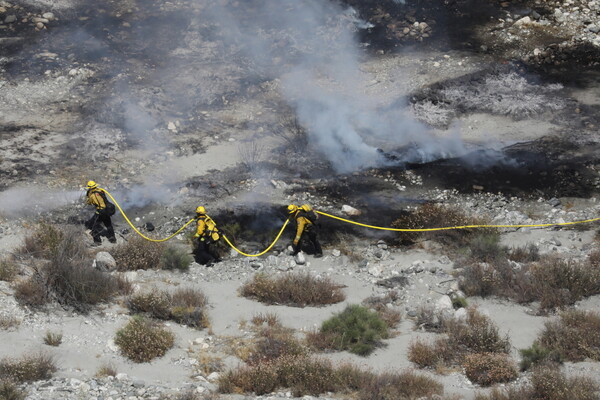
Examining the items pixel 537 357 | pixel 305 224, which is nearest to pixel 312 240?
pixel 305 224

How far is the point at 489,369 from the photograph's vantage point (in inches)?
425

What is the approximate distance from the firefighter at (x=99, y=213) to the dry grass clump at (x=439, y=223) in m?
5.66

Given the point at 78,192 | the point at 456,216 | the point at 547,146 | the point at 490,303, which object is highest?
the point at 547,146

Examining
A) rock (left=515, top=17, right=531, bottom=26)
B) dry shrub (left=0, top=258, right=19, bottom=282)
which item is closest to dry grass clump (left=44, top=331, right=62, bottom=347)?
dry shrub (left=0, top=258, right=19, bottom=282)

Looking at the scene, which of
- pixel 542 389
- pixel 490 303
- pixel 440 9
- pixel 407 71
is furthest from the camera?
pixel 440 9

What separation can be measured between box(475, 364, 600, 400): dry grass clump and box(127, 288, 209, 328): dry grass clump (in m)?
4.63

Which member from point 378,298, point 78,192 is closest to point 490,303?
point 378,298

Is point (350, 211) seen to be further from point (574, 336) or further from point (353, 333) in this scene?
point (574, 336)

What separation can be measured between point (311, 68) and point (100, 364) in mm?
11810

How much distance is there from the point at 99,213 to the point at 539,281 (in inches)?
323

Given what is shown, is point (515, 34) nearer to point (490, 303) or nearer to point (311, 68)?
point (311, 68)

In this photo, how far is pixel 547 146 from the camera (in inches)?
696

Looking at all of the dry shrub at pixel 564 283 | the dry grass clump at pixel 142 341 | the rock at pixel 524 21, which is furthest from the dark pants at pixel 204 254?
the rock at pixel 524 21

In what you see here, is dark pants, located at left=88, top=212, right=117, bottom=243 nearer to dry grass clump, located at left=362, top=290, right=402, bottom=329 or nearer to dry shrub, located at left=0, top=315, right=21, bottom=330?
dry shrub, located at left=0, top=315, right=21, bottom=330
